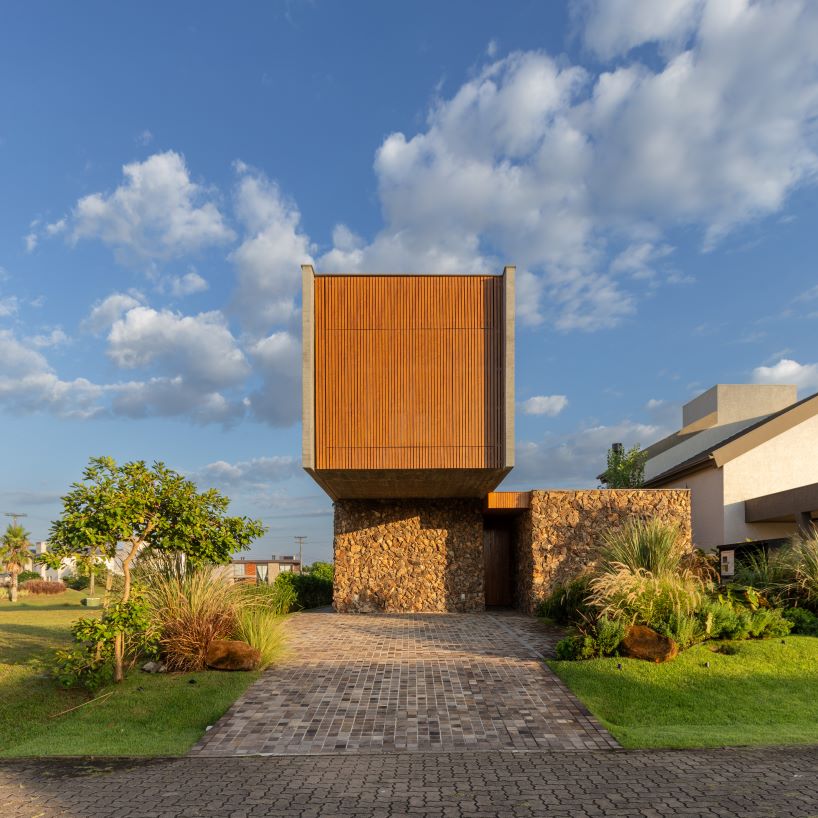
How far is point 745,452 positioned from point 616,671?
11725mm

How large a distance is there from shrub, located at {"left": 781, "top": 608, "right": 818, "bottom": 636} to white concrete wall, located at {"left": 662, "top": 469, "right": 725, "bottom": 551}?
24.3 ft

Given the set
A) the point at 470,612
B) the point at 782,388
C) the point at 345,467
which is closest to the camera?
the point at 345,467

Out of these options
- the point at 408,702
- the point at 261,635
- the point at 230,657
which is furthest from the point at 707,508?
the point at 230,657

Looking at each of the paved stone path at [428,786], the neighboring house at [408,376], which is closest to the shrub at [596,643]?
the paved stone path at [428,786]

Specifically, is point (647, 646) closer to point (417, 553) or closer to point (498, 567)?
point (417, 553)

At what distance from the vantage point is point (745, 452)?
18.2 meters

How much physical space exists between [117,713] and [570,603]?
7811 millimetres

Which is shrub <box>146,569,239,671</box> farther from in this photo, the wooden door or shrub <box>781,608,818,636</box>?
the wooden door

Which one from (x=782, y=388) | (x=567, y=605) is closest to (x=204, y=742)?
(x=567, y=605)

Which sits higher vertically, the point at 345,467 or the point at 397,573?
the point at 345,467

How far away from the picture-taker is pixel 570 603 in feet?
39.7

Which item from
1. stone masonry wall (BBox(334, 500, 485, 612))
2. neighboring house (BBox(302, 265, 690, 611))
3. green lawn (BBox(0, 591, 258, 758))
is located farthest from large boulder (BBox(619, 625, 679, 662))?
stone masonry wall (BBox(334, 500, 485, 612))

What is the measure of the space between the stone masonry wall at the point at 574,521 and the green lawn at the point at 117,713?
26.8 feet

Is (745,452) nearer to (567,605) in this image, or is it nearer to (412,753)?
(567,605)
